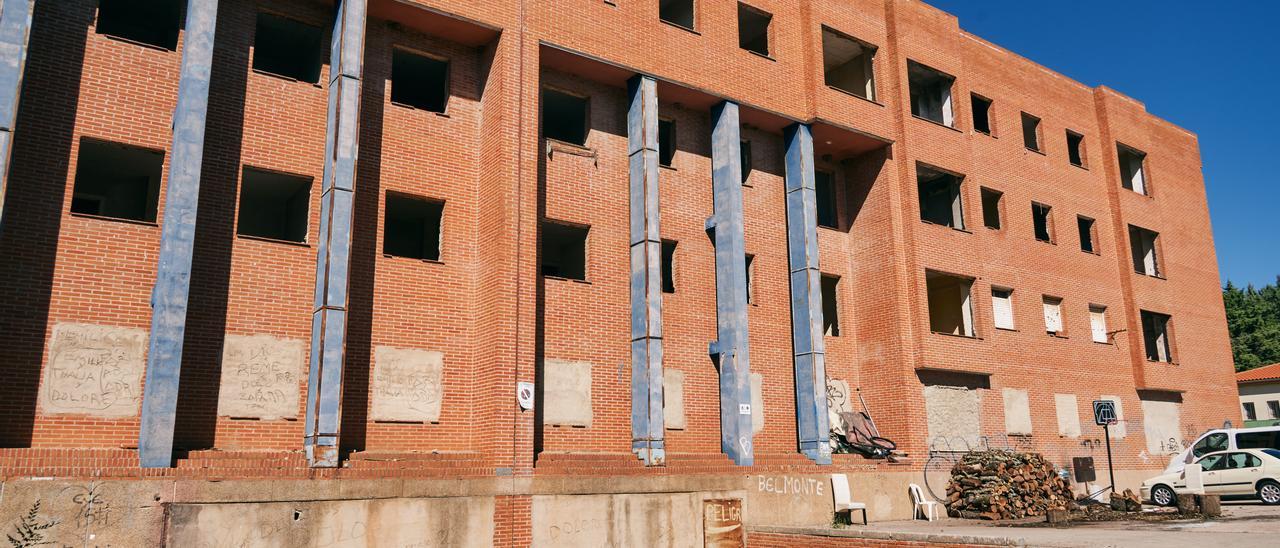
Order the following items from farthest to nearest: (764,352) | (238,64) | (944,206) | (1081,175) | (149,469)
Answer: (1081,175)
(944,206)
(764,352)
(238,64)
(149,469)

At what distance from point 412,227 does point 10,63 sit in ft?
27.2

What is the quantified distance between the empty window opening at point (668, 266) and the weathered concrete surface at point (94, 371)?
10.7m

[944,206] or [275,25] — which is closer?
[275,25]

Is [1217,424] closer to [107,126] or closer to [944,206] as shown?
[944,206]

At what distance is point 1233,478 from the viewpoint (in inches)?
893

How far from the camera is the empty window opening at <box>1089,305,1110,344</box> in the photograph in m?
29.4

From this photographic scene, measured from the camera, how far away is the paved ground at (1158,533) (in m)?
12.8

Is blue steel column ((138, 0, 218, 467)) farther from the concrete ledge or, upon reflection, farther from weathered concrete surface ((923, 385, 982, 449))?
weathered concrete surface ((923, 385, 982, 449))

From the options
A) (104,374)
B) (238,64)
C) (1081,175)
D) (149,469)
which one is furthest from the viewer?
(1081,175)

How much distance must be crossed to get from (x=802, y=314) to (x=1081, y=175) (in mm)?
13679

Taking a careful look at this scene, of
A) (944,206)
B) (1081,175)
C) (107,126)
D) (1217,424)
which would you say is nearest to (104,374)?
(107,126)

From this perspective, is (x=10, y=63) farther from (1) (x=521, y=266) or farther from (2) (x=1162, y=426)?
(2) (x=1162, y=426)

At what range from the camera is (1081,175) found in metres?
30.6

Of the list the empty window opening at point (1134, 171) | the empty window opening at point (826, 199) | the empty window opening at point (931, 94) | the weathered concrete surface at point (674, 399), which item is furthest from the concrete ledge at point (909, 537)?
the empty window opening at point (1134, 171)
